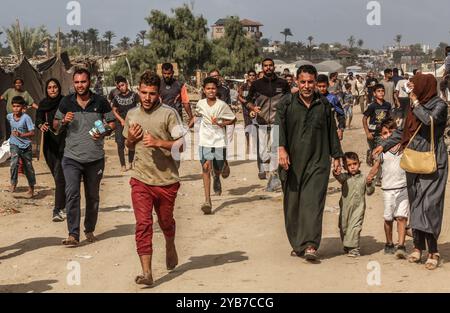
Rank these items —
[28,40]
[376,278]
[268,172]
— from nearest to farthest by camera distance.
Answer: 1. [376,278]
2. [268,172]
3. [28,40]

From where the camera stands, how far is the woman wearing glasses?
34.8 ft

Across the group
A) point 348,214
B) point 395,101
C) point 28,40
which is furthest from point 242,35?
point 348,214

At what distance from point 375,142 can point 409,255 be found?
199 inches

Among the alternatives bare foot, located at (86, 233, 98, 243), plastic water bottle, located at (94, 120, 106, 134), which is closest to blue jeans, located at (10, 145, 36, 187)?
bare foot, located at (86, 233, 98, 243)

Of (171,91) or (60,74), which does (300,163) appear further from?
(60,74)

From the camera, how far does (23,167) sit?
525 inches

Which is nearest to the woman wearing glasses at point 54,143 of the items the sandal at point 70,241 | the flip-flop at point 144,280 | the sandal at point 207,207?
the sandal at point 70,241

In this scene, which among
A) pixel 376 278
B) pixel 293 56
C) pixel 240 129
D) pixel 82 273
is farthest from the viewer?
pixel 293 56

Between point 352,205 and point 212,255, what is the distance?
151 centimetres

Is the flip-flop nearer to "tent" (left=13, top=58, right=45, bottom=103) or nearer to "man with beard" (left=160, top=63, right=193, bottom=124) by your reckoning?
"man with beard" (left=160, top=63, right=193, bottom=124)

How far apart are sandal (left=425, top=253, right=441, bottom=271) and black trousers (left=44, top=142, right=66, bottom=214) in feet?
15.5

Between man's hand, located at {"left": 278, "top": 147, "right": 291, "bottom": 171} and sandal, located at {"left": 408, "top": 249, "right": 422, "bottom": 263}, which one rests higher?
man's hand, located at {"left": 278, "top": 147, "right": 291, "bottom": 171}

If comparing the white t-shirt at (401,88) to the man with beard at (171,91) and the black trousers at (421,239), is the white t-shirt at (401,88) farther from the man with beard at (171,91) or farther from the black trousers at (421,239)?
the black trousers at (421,239)
